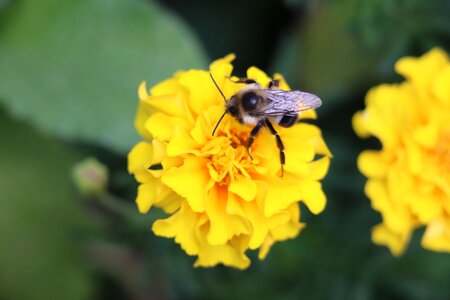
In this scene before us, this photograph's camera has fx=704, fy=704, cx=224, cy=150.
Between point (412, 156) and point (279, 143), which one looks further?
point (412, 156)

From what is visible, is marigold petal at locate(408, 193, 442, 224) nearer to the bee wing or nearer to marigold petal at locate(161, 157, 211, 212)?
the bee wing

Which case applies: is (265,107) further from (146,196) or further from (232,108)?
(146,196)

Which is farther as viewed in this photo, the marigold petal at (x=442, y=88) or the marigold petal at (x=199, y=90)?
the marigold petal at (x=442, y=88)

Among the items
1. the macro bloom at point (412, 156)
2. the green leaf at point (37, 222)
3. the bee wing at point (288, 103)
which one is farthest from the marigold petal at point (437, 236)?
the green leaf at point (37, 222)

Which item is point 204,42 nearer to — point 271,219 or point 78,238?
point 78,238

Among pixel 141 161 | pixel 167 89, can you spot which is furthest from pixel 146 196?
pixel 167 89

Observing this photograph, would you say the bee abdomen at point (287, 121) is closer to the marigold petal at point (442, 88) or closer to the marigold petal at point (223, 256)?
the marigold petal at point (223, 256)

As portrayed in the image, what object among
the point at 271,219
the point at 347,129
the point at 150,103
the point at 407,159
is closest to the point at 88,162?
the point at 150,103
